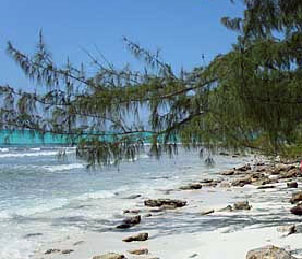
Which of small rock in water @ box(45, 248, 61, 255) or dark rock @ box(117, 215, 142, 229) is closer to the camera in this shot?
small rock in water @ box(45, 248, 61, 255)

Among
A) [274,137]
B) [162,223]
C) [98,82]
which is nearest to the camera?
[274,137]

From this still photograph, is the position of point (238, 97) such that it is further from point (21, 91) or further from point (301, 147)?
point (21, 91)

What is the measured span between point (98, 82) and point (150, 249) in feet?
6.97

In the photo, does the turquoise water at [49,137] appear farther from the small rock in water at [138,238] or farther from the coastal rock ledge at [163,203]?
the coastal rock ledge at [163,203]

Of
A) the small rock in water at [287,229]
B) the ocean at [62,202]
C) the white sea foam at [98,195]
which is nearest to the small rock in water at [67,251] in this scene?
the ocean at [62,202]

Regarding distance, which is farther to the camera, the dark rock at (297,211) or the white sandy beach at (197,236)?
the dark rock at (297,211)

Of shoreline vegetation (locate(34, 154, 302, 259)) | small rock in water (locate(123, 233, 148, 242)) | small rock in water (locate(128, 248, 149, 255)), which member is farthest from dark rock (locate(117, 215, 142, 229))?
small rock in water (locate(128, 248, 149, 255))

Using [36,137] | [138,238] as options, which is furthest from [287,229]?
[36,137]

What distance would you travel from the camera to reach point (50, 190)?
16.1 meters

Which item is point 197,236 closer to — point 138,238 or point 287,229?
point 138,238

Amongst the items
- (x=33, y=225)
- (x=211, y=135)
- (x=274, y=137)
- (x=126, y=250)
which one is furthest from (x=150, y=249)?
(x=33, y=225)

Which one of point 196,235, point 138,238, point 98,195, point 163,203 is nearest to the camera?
point 196,235

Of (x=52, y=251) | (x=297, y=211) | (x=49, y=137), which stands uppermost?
(x=49, y=137)

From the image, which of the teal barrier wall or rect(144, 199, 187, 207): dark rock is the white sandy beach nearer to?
rect(144, 199, 187, 207): dark rock
